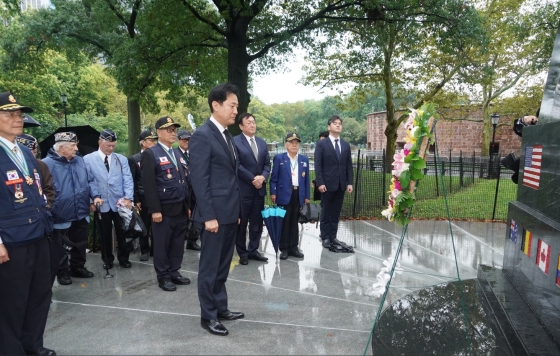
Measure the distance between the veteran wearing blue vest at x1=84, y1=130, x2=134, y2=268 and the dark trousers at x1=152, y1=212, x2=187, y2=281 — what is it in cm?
93

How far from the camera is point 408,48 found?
1355cm

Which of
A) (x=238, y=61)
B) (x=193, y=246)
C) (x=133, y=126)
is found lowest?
(x=193, y=246)

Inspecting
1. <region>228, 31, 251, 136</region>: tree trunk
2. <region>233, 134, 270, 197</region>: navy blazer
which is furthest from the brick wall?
<region>233, 134, 270, 197</region>: navy blazer

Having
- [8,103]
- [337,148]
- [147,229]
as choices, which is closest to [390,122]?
[337,148]

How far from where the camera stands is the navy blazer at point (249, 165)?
6031 millimetres

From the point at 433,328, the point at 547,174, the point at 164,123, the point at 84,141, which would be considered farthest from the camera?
the point at 84,141

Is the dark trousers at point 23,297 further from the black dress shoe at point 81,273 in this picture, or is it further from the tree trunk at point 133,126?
the tree trunk at point 133,126

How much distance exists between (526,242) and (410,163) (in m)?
1.13

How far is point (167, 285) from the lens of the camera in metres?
5.04

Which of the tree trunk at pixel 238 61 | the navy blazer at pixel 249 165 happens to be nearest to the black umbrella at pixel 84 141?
the navy blazer at pixel 249 165

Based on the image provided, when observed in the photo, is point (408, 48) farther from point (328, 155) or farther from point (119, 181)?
point (119, 181)

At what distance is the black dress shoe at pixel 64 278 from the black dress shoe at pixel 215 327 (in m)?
2.51

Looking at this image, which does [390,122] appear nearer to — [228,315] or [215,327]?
[228,315]

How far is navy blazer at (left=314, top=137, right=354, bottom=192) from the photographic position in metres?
6.79
